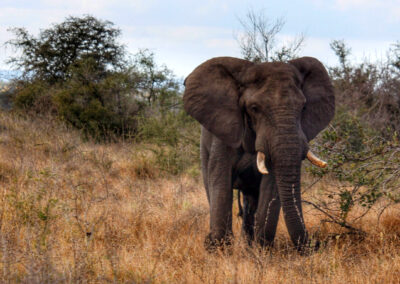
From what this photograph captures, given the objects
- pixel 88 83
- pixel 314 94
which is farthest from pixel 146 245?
pixel 88 83

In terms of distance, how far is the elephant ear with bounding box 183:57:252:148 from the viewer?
15.2ft

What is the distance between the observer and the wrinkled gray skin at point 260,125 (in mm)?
4277

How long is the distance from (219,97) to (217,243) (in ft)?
4.47

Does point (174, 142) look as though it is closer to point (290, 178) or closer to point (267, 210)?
point (267, 210)

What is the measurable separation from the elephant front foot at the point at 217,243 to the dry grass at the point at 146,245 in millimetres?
80

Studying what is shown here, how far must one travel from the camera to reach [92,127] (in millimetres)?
14102

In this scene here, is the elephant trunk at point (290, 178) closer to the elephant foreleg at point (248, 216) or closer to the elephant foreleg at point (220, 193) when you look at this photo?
the elephant foreleg at point (220, 193)

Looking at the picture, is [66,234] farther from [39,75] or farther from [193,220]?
[39,75]

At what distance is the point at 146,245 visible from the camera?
4.93 meters

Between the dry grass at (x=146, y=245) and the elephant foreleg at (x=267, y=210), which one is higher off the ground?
the elephant foreleg at (x=267, y=210)

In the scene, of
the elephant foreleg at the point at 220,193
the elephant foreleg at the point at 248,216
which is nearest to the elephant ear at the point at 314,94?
the elephant foreleg at the point at 220,193

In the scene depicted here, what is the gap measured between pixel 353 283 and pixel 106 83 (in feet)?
38.6

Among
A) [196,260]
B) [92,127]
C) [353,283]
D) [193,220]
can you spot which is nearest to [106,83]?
[92,127]

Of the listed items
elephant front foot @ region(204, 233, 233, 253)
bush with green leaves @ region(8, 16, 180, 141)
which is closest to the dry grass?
elephant front foot @ region(204, 233, 233, 253)
